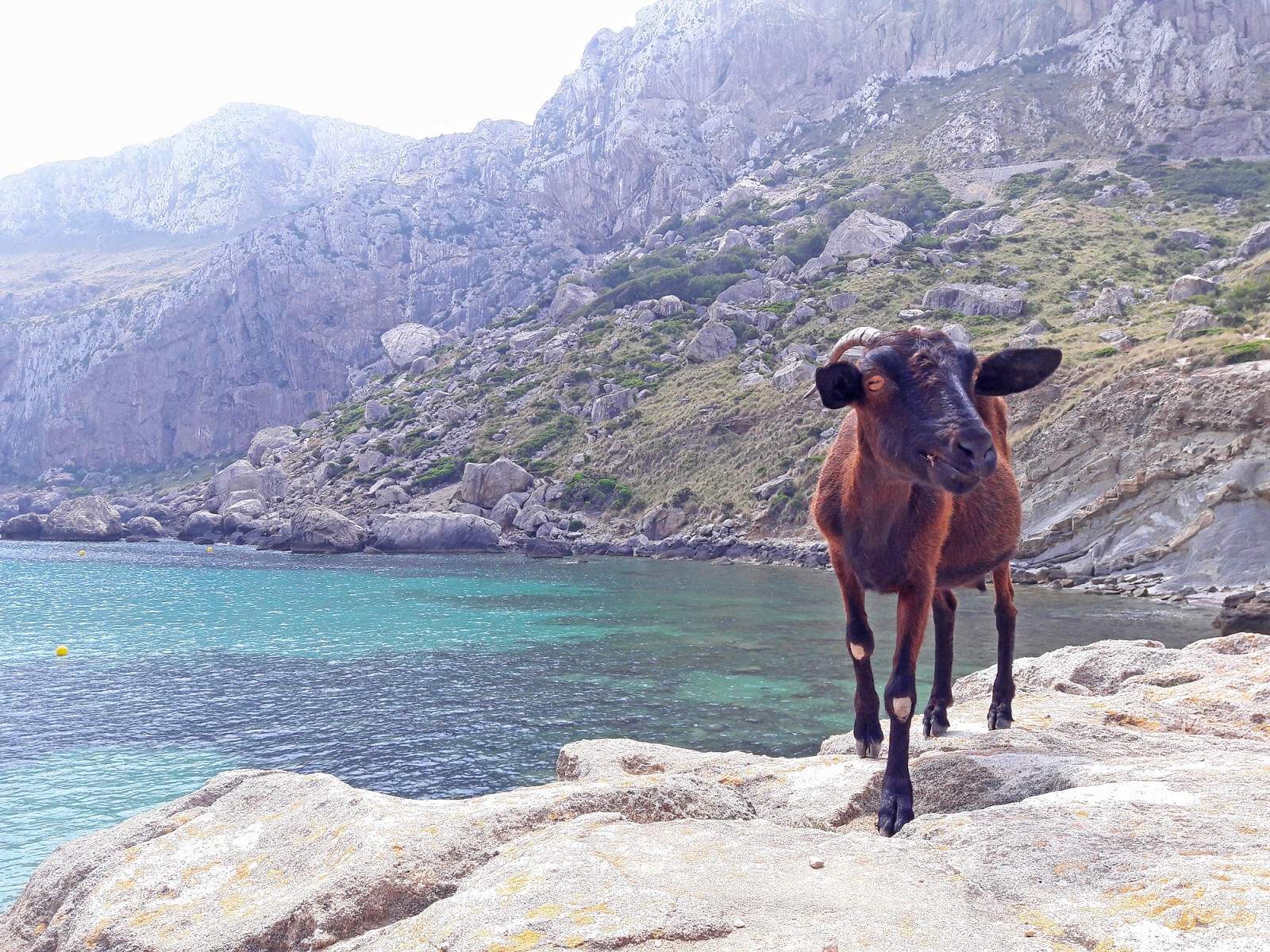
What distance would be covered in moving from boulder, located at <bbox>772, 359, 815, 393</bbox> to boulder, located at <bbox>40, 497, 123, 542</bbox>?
6888 centimetres

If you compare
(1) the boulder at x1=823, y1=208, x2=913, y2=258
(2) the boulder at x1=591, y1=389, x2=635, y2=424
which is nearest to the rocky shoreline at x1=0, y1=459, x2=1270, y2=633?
(2) the boulder at x1=591, y1=389, x2=635, y2=424

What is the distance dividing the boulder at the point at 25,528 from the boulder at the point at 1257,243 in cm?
11654

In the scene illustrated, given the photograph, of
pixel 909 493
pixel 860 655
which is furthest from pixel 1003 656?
pixel 909 493

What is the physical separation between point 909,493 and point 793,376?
67.1 m

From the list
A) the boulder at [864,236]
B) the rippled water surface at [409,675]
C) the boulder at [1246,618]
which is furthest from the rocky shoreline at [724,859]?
the boulder at [864,236]

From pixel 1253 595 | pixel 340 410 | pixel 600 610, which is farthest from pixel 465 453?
pixel 1253 595

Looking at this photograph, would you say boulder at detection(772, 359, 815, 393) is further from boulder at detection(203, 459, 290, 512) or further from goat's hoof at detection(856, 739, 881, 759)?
goat's hoof at detection(856, 739, 881, 759)

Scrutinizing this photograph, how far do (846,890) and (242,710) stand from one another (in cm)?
1865

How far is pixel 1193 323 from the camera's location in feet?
159

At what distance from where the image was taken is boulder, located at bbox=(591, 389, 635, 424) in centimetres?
8375

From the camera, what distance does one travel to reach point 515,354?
109m

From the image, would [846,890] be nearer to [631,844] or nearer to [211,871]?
[631,844]

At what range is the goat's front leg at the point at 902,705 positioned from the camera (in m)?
5.16

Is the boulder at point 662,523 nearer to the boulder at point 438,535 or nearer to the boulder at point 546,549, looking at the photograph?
the boulder at point 546,549
